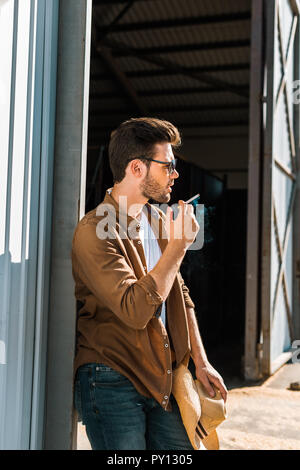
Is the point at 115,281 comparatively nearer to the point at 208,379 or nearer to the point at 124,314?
the point at 124,314

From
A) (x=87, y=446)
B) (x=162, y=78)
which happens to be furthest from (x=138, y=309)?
(x=162, y=78)

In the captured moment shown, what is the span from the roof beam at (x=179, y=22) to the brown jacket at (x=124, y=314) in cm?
1000

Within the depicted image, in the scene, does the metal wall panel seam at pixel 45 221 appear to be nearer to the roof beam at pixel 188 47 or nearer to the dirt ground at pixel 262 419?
the dirt ground at pixel 262 419

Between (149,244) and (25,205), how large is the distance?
1.91ft

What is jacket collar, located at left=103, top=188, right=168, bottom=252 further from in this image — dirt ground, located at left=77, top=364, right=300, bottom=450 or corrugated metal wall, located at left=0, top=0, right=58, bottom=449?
dirt ground, located at left=77, top=364, right=300, bottom=450

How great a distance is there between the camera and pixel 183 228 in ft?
6.65

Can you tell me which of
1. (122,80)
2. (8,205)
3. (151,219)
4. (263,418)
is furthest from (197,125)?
(8,205)

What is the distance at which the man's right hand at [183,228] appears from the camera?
2.01m

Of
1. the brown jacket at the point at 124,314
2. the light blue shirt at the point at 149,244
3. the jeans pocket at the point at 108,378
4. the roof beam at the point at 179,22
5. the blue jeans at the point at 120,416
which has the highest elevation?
the roof beam at the point at 179,22

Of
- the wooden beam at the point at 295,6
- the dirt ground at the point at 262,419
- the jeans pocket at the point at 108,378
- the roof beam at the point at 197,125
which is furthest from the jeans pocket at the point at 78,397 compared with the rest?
the roof beam at the point at 197,125

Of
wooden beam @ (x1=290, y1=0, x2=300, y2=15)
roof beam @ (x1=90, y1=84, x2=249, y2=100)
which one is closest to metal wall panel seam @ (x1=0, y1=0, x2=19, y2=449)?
wooden beam @ (x1=290, y1=0, x2=300, y2=15)

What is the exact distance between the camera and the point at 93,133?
1638 cm

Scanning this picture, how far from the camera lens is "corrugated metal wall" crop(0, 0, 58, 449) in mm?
2119

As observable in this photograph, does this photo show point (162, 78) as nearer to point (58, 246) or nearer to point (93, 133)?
point (93, 133)
